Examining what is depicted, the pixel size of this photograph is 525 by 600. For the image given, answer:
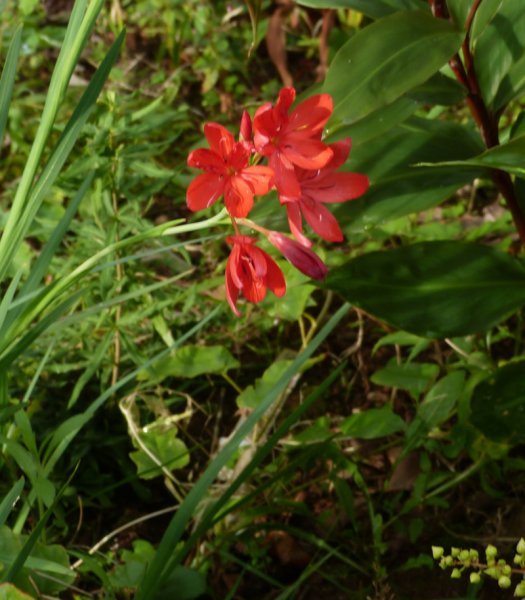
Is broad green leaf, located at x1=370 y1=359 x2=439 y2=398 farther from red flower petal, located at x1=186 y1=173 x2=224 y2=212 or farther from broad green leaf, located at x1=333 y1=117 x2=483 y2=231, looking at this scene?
red flower petal, located at x1=186 y1=173 x2=224 y2=212

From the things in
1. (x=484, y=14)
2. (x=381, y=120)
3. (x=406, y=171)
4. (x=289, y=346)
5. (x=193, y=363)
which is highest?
(x=484, y=14)

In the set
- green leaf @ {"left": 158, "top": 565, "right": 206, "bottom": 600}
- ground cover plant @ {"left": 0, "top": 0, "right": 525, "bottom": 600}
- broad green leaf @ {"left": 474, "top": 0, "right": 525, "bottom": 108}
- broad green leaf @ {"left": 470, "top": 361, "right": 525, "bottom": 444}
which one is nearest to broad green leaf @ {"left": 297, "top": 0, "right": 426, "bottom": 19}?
ground cover plant @ {"left": 0, "top": 0, "right": 525, "bottom": 600}

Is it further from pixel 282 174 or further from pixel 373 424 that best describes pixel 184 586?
pixel 282 174

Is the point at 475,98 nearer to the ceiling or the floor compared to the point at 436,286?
nearer to the ceiling

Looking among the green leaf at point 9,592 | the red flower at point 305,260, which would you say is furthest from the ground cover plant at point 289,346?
the green leaf at point 9,592

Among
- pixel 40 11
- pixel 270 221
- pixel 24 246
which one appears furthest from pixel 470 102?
pixel 40 11

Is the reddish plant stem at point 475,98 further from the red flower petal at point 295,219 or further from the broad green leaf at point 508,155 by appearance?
the red flower petal at point 295,219

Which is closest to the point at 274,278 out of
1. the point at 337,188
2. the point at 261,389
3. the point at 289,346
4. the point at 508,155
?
the point at 337,188
